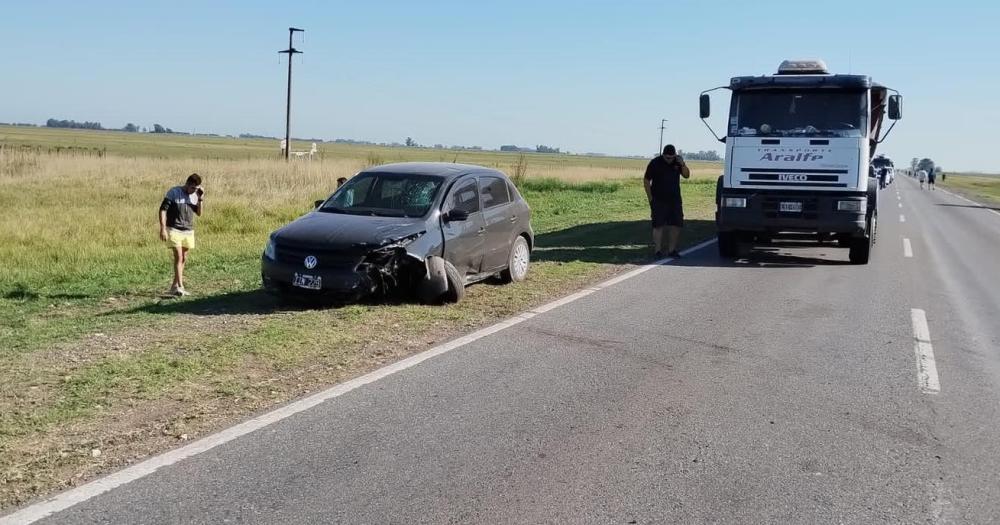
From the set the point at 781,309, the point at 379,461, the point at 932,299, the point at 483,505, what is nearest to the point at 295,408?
the point at 379,461

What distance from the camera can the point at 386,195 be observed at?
9.83 metres

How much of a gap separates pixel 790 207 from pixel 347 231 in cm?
780

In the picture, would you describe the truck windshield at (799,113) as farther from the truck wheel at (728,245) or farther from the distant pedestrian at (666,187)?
the truck wheel at (728,245)

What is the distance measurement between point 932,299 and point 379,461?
858 centimetres

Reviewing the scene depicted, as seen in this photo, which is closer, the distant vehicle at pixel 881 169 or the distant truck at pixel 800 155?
the distant truck at pixel 800 155

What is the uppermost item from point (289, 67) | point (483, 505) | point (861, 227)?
point (289, 67)

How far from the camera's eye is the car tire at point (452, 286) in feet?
29.9

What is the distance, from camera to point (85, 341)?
23.9 ft

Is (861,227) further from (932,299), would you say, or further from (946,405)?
(946,405)

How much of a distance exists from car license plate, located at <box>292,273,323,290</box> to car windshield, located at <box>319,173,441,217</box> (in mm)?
1266

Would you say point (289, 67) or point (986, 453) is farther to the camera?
point (289, 67)

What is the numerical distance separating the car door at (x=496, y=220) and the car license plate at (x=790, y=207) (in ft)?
16.5

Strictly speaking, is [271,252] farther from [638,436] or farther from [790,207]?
[790,207]

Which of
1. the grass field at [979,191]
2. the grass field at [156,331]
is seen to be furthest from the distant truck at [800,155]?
the grass field at [979,191]
